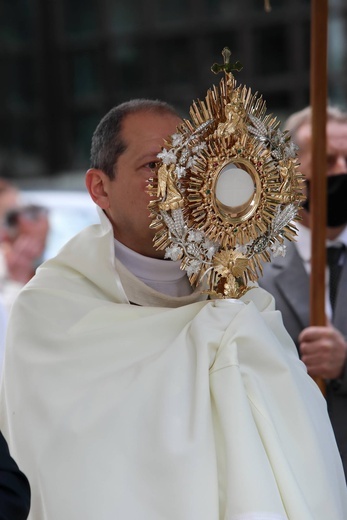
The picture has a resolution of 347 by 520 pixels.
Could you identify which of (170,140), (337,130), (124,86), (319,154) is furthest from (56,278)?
(124,86)

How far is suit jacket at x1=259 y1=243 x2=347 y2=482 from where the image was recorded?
12.4 feet

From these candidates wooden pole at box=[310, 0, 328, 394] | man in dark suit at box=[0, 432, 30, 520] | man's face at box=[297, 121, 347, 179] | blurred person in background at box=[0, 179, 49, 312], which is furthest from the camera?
blurred person in background at box=[0, 179, 49, 312]

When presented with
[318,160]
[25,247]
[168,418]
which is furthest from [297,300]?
[25,247]

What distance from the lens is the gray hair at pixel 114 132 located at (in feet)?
9.81

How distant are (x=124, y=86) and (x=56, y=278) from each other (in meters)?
7.92

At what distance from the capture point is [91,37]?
35.9 feet

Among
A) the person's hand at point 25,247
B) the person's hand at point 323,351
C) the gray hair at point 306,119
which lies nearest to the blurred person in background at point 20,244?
the person's hand at point 25,247

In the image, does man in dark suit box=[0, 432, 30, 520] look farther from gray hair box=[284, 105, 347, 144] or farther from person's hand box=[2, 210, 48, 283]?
person's hand box=[2, 210, 48, 283]

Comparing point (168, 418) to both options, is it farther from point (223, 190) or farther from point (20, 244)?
point (20, 244)

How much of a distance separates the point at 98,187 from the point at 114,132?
139mm

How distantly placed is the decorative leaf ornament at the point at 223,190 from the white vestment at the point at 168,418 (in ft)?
0.35

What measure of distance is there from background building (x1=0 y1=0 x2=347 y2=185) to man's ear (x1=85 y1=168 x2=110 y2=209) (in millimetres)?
6838

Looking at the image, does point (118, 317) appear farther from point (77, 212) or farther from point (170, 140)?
point (77, 212)

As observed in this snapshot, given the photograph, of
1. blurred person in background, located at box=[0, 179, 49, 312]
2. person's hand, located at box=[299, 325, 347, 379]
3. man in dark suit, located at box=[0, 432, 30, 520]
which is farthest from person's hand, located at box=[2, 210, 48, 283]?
man in dark suit, located at box=[0, 432, 30, 520]
